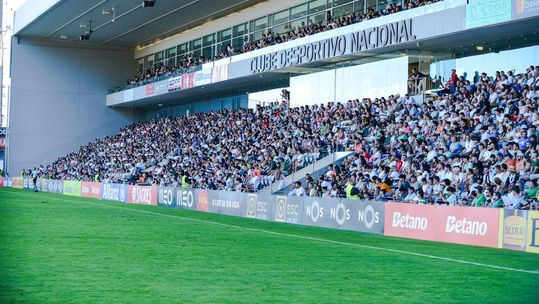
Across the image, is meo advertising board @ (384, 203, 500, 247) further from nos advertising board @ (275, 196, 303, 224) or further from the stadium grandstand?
nos advertising board @ (275, 196, 303, 224)

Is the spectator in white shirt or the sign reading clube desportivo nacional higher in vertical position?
the sign reading clube desportivo nacional

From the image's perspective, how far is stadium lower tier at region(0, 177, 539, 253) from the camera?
19.8 meters

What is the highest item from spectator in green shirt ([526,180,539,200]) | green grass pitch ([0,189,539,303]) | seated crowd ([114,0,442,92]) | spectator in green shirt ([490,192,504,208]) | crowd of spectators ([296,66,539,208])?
seated crowd ([114,0,442,92])

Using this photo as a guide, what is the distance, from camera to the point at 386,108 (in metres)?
35.5

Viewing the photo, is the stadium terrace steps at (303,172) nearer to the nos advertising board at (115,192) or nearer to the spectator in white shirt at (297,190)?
the spectator in white shirt at (297,190)

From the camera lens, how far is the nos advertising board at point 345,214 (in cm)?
2485

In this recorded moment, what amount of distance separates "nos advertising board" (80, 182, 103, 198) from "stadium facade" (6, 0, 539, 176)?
9550mm

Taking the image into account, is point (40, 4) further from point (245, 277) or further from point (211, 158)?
point (245, 277)

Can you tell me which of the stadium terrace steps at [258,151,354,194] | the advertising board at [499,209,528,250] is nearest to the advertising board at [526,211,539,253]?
the advertising board at [499,209,528,250]

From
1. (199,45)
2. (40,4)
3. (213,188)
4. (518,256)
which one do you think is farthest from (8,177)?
(518,256)

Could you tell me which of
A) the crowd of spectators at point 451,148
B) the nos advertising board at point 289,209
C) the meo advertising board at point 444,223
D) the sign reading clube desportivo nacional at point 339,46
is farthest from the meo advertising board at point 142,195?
the meo advertising board at point 444,223

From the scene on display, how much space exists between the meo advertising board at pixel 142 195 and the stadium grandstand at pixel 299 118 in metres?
0.30

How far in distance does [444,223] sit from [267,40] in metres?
28.5

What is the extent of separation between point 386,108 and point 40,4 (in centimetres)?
3695
